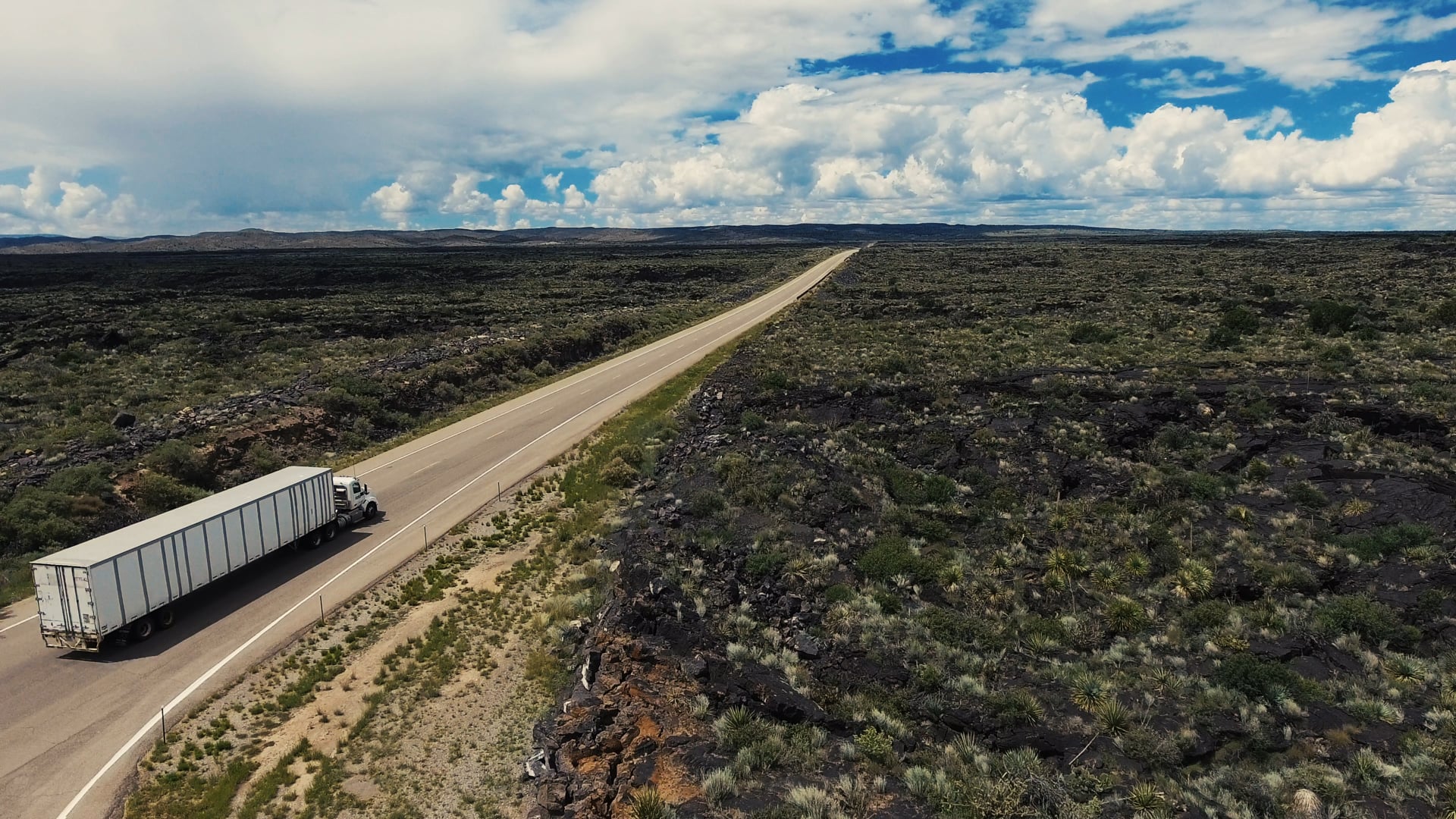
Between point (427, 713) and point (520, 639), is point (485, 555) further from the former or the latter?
point (427, 713)

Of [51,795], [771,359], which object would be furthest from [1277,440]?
[51,795]

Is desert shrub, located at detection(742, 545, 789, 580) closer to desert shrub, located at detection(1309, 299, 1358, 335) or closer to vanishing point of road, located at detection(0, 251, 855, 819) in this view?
vanishing point of road, located at detection(0, 251, 855, 819)

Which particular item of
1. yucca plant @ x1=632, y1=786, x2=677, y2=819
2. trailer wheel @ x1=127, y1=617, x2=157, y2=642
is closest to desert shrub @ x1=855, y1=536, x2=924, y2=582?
yucca plant @ x1=632, y1=786, x2=677, y2=819

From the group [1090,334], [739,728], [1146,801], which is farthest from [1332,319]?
[739,728]

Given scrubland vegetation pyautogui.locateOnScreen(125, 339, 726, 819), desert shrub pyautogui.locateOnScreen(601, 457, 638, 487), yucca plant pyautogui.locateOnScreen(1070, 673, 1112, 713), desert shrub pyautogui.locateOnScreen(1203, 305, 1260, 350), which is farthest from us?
desert shrub pyautogui.locateOnScreen(1203, 305, 1260, 350)

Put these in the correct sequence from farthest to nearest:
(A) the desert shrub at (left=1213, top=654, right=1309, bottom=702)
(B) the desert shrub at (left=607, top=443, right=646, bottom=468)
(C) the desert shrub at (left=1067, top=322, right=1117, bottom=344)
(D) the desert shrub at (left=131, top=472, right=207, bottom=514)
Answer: (C) the desert shrub at (left=1067, top=322, right=1117, bottom=344) → (B) the desert shrub at (left=607, top=443, right=646, bottom=468) → (D) the desert shrub at (left=131, top=472, right=207, bottom=514) → (A) the desert shrub at (left=1213, top=654, right=1309, bottom=702)

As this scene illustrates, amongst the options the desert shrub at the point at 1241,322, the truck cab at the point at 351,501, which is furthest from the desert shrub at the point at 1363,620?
the desert shrub at the point at 1241,322
